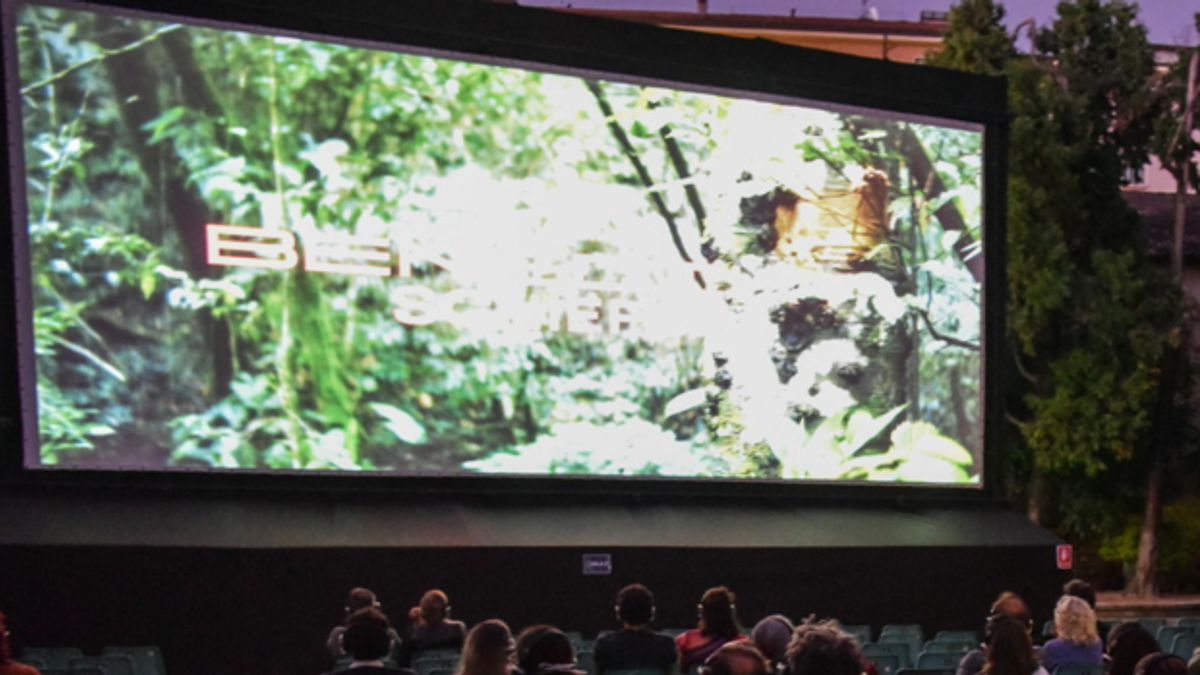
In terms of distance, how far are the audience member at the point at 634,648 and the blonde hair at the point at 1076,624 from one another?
6.16ft

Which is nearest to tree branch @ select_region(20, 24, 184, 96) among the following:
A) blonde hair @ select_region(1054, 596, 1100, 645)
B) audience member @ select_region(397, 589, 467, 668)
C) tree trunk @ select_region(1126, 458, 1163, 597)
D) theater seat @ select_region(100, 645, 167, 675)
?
theater seat @ select_region(100, 645, 167, 675)

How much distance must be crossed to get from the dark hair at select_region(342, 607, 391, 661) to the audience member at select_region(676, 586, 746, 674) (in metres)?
1.74

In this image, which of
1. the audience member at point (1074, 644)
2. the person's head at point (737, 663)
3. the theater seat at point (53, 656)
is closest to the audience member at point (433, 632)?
the theater seat at point (53, 656)

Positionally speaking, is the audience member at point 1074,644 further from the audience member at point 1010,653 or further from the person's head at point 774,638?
the audience member at point 1010,653

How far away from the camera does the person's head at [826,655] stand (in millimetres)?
4184

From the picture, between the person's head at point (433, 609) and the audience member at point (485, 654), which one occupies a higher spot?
the audience member at point (485, 654)

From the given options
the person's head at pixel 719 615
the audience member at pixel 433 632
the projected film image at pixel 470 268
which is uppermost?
the projected film image at pixel 470 268

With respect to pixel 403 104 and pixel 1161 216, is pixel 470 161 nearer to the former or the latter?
pixel 403 104

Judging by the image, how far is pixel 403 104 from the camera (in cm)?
1418

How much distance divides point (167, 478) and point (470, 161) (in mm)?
3780

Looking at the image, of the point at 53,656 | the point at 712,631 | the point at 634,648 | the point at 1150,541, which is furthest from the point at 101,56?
the point at 1150,541

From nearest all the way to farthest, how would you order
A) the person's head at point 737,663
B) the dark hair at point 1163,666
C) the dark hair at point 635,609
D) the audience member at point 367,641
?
the person's head at point 737,663 < the dark hair at point 1163,666 < the audience member at point 367,641 < the dark hair at point 635,609

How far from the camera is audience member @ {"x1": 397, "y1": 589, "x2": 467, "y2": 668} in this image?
30.3ft

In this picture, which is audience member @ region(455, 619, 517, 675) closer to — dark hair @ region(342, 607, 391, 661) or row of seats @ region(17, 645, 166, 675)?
dark hair @ region(342, 607, 391, 661)
